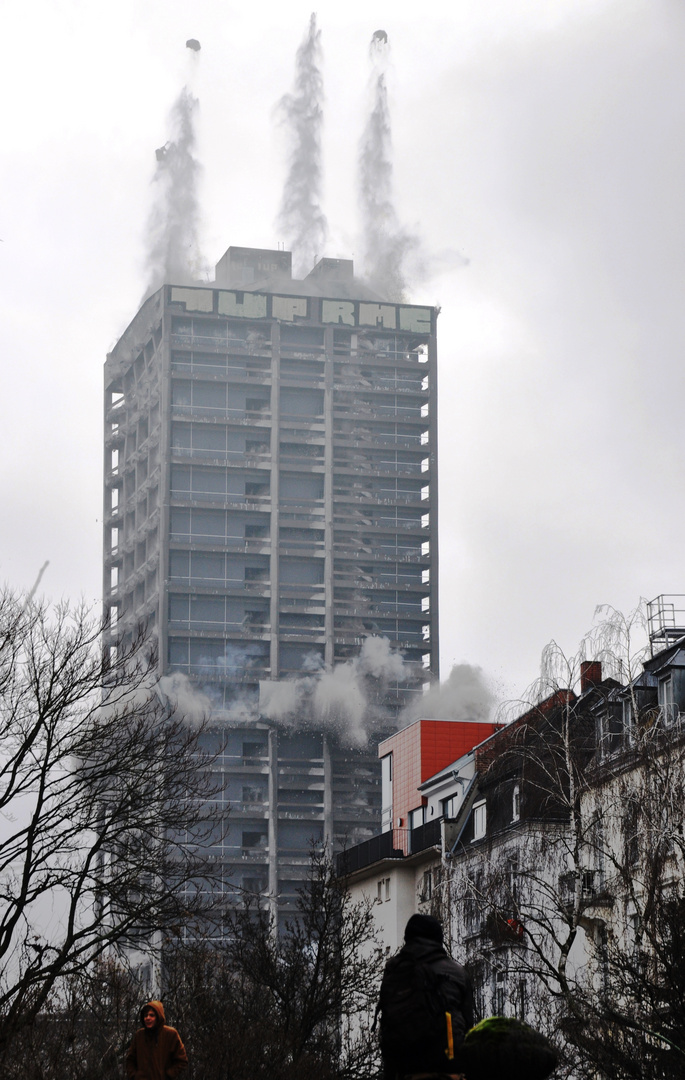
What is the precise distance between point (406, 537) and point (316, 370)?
76.1ft

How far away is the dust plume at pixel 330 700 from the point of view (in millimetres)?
176375

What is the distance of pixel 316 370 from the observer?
19325 cm

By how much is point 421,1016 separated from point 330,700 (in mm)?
169652

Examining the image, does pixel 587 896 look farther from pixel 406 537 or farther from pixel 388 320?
pixel 388 320

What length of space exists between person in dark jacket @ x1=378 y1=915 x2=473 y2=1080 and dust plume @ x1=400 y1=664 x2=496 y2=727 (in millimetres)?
166371

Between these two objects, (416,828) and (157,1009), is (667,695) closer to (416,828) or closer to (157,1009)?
(416,828)

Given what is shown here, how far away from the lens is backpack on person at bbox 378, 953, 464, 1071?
8.19 meters

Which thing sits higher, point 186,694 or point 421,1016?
point 186,694

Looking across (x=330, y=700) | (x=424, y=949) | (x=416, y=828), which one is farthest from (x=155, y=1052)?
(x=330, y=700)

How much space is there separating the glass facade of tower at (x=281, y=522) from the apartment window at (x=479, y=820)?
110m

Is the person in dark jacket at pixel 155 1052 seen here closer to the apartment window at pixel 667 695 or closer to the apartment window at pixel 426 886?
the apartment window at pixel 667 695

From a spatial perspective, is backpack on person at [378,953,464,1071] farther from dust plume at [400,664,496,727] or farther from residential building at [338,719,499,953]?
dust plume at [400,664,496,727]

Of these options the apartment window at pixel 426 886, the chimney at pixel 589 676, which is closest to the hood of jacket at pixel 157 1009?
the chimney at pixel 589 676

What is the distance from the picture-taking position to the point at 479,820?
60969 millimetres
